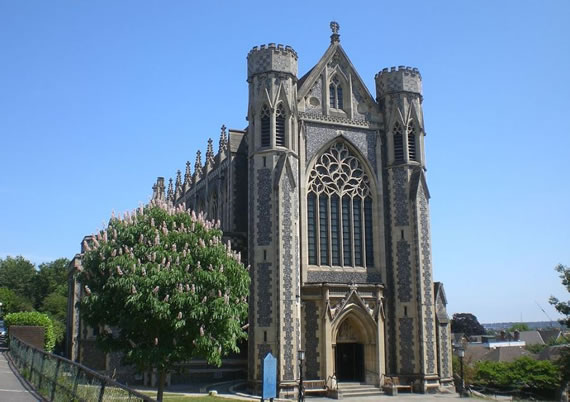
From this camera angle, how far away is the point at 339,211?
3244cm

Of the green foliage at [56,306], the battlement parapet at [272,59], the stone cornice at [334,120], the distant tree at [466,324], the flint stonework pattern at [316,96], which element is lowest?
the distant tree at [466,324]

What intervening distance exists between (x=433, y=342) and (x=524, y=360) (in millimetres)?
14217

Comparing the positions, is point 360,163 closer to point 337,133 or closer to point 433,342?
point 337,133

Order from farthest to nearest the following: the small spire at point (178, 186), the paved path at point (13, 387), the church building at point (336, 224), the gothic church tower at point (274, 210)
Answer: the small spire at point (178, 186)
the church building at point (336, 224)
the gothic church tower at point (274, 210)
the paved path at point (13, 387)

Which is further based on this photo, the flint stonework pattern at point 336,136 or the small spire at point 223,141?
the small spire at point 223,141

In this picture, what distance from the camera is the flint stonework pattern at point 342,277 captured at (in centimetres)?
3091

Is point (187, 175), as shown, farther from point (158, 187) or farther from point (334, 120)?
point (334, 120)

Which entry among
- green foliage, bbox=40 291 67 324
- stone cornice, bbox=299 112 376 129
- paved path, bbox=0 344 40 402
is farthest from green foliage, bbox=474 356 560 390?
green foliage, bbox=40 291 67 324

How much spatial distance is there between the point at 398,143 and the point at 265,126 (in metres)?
7.92

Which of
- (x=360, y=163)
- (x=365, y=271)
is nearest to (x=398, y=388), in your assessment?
(x=365, y=271)

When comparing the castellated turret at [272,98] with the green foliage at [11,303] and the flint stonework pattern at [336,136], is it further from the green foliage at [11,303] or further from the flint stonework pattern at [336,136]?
the green foliage at [11,303]

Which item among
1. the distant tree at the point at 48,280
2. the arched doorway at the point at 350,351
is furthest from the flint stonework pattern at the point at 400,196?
the distant tree at the point at 48,280

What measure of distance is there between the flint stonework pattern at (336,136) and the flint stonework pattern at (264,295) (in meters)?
6.65

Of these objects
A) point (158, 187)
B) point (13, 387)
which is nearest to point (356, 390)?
point (13, 387)
